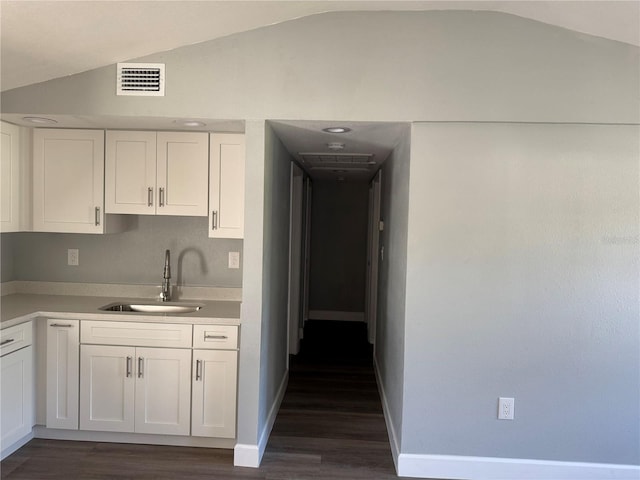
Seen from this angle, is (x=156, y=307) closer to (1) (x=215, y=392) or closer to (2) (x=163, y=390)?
(2) (x=163, y=390)

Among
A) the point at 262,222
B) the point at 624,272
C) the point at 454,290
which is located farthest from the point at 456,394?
the point at 262,222

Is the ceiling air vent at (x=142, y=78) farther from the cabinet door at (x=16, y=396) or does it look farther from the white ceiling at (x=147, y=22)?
the cabinet door at (x=16, y=396)

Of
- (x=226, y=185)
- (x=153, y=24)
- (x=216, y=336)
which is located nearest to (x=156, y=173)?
(x=226, y=185)

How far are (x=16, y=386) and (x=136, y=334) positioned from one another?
2.40ft

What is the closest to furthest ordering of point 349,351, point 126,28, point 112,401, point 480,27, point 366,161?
1. point 126,28
2. point 480,27
3. point 112,401
4. point 366,161
5. point 349,351

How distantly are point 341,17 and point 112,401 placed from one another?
2655mm

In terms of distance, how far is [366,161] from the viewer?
12.9ft

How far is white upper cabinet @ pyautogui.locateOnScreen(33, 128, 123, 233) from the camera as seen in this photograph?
2.87 m

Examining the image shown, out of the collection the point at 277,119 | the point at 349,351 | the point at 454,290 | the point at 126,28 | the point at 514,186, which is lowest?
the point at 349,351

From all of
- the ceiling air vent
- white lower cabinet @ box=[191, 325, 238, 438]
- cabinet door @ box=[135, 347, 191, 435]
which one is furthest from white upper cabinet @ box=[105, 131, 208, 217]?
cabinet door @ box=[135, 347, 191, 435]

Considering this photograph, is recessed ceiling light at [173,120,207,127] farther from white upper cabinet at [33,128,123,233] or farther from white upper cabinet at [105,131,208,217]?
white upper cabinet at [33,128,123,233]

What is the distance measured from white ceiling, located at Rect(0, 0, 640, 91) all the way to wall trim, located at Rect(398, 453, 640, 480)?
2331 millimetres

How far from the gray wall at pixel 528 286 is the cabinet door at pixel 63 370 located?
6.72 ft

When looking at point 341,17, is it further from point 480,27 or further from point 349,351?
point 349,351
